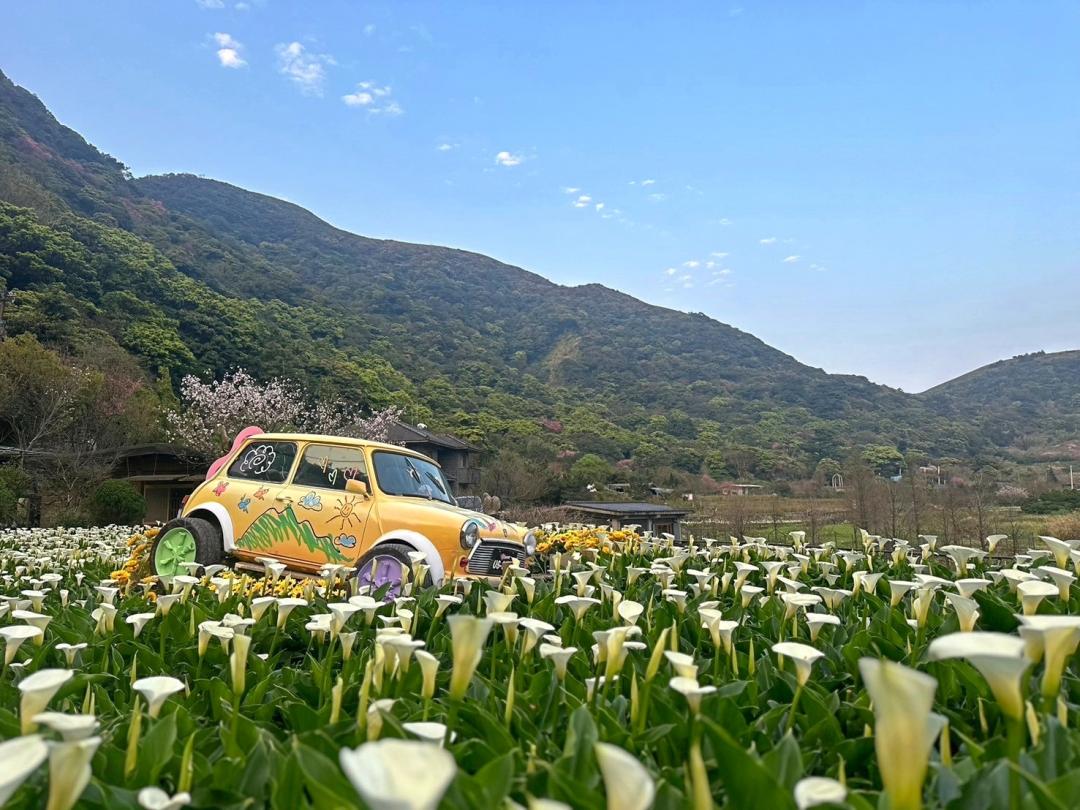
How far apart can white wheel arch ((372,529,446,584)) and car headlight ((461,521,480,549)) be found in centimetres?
22

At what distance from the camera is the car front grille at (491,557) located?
4820mm

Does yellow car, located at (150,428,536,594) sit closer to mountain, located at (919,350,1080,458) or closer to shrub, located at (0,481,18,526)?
shrub, located at (0,481,18,526)

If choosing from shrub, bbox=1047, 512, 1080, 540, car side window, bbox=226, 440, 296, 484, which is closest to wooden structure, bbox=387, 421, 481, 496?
shrub, bbox=1047, 512, 1080, 540

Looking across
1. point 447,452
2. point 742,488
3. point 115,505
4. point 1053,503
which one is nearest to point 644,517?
point 1053,503

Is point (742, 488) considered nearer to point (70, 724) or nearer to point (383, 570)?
point (383, 570)

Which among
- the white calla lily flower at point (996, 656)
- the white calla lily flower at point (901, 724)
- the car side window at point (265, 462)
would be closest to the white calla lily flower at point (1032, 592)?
the white calla lily flower at point (996, 656)

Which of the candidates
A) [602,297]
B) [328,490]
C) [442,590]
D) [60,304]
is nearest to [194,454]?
[60,304]

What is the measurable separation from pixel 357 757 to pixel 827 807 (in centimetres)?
67

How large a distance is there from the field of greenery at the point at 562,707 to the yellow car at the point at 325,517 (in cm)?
188

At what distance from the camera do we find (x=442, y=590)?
10.1 ft

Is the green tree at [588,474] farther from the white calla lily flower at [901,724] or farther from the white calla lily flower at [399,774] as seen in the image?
the white calla lily flower at [399,774]

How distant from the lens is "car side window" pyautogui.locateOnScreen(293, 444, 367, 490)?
5551mm

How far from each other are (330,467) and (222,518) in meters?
0.99

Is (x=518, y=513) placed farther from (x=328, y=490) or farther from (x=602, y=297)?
(x=602, y=297)
